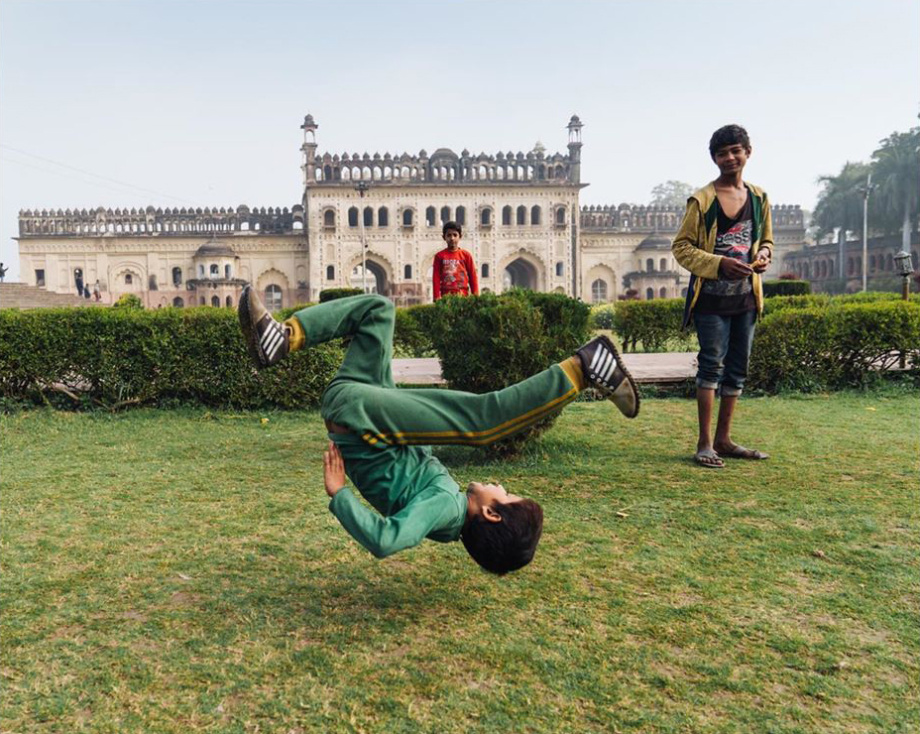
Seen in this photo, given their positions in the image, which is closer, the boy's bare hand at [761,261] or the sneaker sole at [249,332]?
the sneaker sole at [249,332]

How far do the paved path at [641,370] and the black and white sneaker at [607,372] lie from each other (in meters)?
3.78

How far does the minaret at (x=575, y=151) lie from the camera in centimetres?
4203

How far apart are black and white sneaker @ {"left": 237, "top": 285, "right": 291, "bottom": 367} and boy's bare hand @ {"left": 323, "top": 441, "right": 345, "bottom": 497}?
35 centimetres

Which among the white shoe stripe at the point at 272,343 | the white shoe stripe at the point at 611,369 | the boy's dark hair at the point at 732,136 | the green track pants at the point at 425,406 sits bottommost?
the green track pants at the point at 425,406

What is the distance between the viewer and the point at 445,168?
136ft

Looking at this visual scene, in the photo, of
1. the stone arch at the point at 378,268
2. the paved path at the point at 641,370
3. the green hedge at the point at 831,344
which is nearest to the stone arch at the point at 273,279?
the stone arch at the point at 378,268

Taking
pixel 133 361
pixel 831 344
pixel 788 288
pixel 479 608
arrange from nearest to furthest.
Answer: pixel 479 608, pixel 133 361, pixel 831 344, pixel 788 288

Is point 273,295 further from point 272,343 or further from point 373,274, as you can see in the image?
point 272,343

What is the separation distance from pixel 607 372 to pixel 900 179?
160ft

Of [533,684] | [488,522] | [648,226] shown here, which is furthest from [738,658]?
[648,226]

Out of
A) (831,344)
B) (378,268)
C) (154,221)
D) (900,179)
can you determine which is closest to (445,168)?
(378,268)

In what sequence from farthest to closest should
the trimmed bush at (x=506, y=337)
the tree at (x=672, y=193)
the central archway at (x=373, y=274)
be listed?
the tree at (x=672, y=193) < the central archway at (x=373, y=274) < the trimmed bush at (x=506, y=337)

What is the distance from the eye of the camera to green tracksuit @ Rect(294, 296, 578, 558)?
209cm

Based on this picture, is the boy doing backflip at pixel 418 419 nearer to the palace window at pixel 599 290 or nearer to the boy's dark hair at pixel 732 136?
the boy's dark hair at pixel 732 136
